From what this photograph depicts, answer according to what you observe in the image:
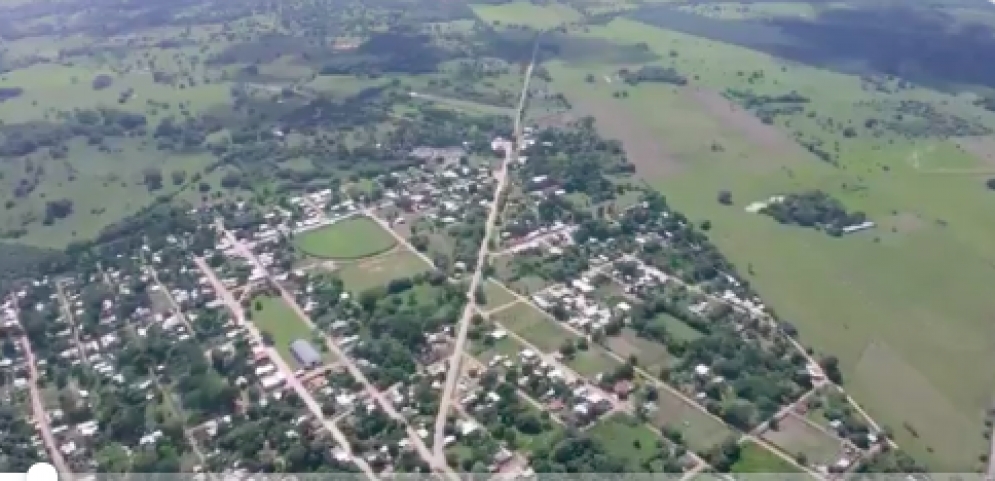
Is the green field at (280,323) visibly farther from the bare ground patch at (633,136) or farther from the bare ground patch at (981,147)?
the bare ground patch at (981,147)

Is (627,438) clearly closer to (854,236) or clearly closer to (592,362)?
(592,362)

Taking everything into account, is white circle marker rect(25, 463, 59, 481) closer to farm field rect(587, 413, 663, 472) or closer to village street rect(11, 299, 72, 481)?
farm field rect(587, 413, 663, 472)

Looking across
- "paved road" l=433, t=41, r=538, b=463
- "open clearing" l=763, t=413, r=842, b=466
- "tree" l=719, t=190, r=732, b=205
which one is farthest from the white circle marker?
"tree" l=719, t=190, r=732, b=205

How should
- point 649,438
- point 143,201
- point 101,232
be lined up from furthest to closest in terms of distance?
point 143,201 < point 101,232 < point 649,438

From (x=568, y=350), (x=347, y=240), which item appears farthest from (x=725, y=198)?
(x=347, y=240)

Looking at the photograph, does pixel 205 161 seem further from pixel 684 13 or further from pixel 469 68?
pixel 684 13

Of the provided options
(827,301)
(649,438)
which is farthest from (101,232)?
(827,301)
